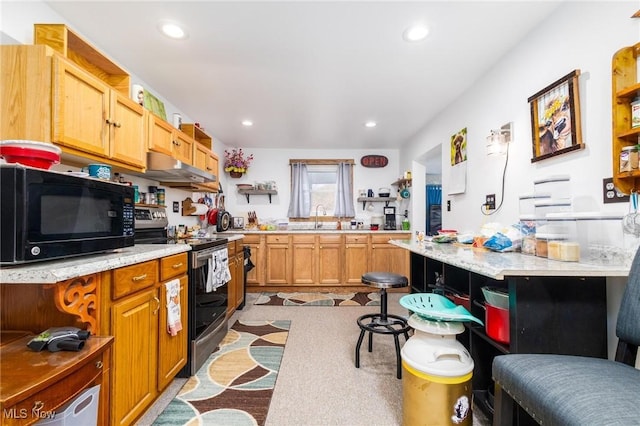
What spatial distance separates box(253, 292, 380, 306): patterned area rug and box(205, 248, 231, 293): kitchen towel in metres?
1.42

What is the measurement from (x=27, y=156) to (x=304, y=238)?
330 cm

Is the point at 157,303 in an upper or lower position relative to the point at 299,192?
lower

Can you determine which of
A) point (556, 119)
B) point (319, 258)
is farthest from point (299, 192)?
point (556, 119)

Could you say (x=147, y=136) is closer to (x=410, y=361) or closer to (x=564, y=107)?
(x=410, y=361)

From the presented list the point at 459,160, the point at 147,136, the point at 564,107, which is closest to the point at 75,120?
the point at 147,136

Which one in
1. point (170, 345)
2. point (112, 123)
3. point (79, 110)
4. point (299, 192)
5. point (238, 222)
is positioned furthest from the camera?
point (299, 192)

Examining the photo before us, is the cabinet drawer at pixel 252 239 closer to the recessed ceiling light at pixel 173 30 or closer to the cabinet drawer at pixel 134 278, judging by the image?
the cabinet drawer at pixel 134 278

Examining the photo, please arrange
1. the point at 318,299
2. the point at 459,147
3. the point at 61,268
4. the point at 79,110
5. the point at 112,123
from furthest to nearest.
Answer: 1. the point at 318,299
2. the point at 459,147
3. the point at 112,123
4. the point at 79,110
5. the point at 61,268

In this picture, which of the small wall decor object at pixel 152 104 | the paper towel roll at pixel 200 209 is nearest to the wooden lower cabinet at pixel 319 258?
the paper towel roll at pixel 200 209

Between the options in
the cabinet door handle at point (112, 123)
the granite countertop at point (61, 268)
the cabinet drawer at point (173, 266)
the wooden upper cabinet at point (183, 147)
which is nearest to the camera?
the granite countertop at point (61, 268)

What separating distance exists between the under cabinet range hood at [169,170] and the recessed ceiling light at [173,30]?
857 millimetres

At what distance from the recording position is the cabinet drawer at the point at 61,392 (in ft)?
2.50

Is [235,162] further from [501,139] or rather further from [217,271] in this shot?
[501,139]

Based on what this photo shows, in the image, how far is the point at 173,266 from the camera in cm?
174
